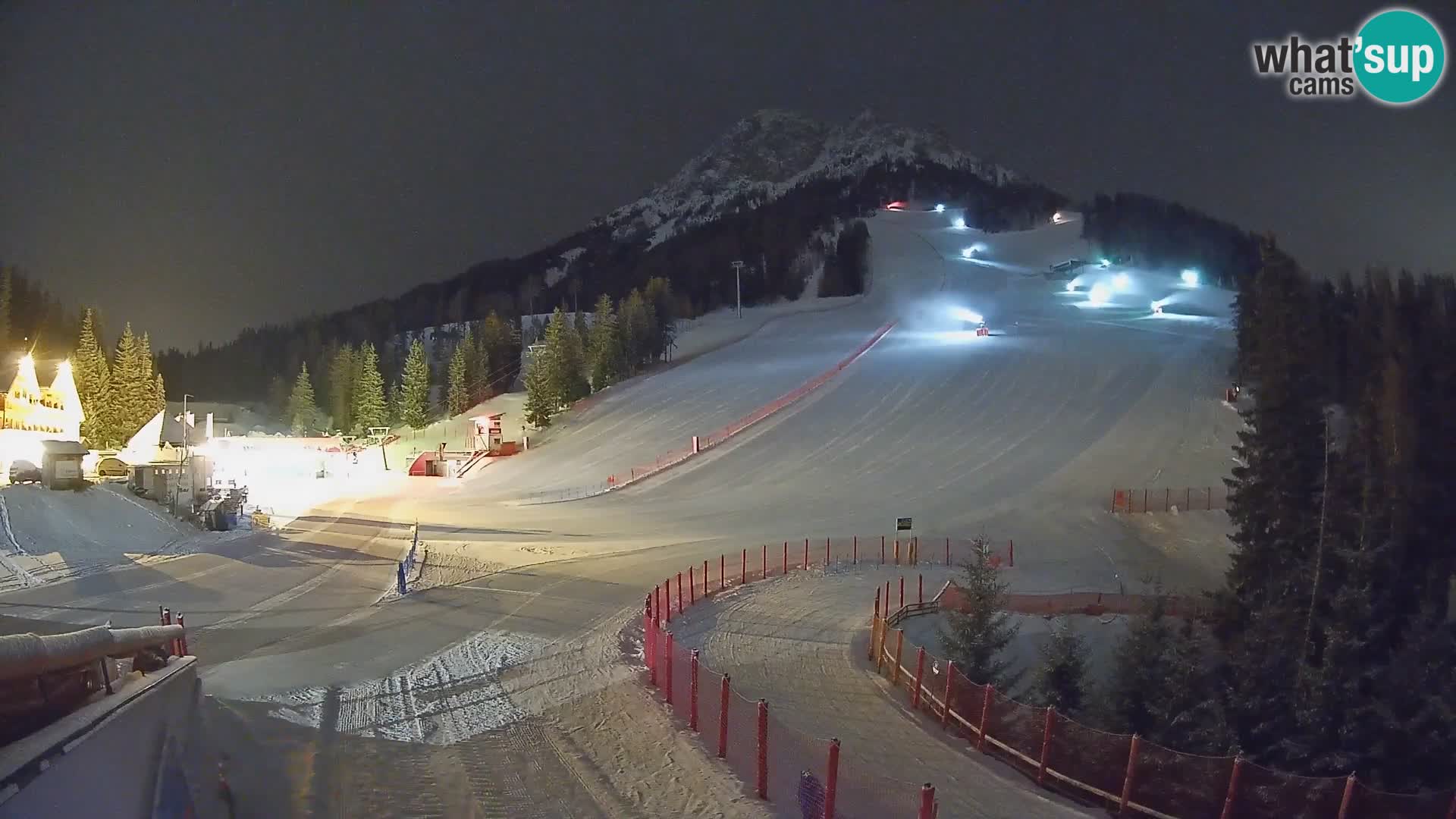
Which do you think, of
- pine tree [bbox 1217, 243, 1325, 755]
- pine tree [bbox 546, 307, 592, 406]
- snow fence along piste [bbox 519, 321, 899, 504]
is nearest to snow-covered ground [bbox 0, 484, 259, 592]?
snow fence along piste [bbox 519, 321, 899, 504]

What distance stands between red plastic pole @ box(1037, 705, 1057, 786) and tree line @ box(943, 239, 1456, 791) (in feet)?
14.2

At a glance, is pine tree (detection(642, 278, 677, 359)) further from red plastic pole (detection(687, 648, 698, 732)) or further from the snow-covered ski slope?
red plastic pole (detection(687, 648, 698, 732))

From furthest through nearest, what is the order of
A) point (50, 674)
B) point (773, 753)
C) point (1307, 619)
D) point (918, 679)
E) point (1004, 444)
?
point (1004, 444) < point (1307, 619) < point (918, 679) < point (773, 753) < point (50, 674)

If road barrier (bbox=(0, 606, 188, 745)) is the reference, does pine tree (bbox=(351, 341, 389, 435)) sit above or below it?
above

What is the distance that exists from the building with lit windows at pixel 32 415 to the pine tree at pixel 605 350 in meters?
35.8

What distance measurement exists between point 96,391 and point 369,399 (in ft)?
73.1

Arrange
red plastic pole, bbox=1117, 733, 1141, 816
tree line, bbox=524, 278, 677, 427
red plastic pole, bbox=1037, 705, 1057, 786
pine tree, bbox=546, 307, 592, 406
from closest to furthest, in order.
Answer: red plastic pole, bbox=1117, 733, 1141, 816 → red plastic pole, bbox=1037, 705, 1057, 786 → tree line, bbox=524, 278, 677, 427 → pine tree, bbox=546, 307, 592, 406

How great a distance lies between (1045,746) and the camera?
10.5 m

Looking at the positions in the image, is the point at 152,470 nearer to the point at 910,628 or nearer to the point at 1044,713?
the point at 910,628

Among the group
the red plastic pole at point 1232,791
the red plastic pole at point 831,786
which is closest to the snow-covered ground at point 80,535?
the red plastic pole at point 831,786

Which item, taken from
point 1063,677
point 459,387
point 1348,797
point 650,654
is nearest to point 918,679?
point 1063,677

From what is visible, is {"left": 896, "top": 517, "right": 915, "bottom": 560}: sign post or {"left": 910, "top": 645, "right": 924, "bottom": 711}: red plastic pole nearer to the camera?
{"left": 910, "top": 645, "right": 924, "bottom": 711}: red plastic pole

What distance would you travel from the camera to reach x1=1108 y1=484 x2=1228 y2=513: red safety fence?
3434 cm

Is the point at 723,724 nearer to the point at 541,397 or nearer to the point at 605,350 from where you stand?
the point at 541,397
